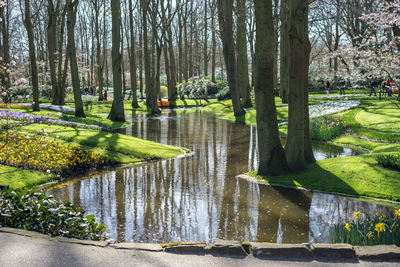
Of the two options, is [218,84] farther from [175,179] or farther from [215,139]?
[175,179]

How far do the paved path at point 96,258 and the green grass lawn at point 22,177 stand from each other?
491 cm

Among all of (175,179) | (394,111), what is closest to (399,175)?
(175,179)

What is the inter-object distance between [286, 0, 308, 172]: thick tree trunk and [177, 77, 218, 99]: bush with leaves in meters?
31.6

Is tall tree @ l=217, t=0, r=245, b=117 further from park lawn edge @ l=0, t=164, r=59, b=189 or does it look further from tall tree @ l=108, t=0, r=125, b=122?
park lawn edge @ l=0, t=164, r=59, b=189

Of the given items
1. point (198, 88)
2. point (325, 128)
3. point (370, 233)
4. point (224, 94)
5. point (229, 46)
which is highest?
point (229, 46)

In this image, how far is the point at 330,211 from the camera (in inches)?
303

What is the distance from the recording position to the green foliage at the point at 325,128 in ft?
57.5

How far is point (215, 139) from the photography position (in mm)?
17719

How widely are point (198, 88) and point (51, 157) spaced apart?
102ft

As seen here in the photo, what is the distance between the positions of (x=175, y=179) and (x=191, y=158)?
9.64 ft

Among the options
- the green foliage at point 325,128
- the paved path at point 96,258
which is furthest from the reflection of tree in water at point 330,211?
the green foliage at point 325,128

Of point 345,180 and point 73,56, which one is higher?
point 73,56

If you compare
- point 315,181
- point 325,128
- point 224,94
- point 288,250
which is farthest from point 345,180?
point 224,94

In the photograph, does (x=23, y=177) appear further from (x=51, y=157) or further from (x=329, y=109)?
(x=329, y=109)
